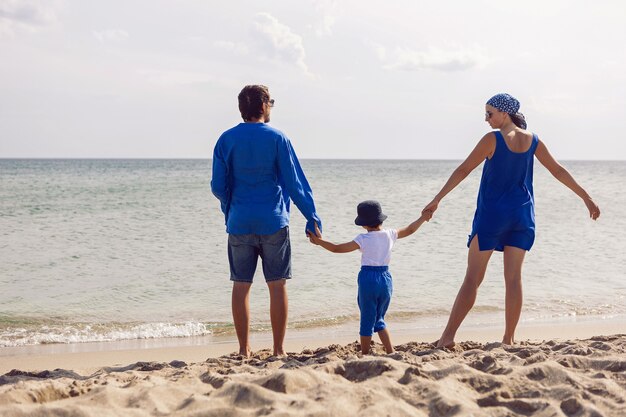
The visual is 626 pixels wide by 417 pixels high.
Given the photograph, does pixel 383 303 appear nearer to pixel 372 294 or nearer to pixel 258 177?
pixel 372 294

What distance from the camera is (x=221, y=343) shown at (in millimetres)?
6699

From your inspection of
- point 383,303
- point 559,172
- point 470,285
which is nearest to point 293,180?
point 383,303

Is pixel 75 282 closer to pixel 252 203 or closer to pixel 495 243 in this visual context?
pixel 252 203

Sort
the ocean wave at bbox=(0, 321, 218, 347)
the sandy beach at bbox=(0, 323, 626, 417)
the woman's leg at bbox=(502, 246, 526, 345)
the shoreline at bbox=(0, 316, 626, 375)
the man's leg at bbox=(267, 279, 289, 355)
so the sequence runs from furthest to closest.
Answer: the ocean wave at bbox=(0, 321, 218, 347) < the shoreline at bbox=(0, 316, 626, 375) < the woman's leg at bbox=(502, 246, 526, 345) < the man's leg at bbox=(267, 279, 289, 355) < the sandy beach at bbox=(0, 323, 626, 417)

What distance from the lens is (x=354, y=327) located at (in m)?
7.57

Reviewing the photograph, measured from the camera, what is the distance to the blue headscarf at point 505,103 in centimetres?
494

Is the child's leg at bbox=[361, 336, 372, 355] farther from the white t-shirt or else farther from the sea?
the sea

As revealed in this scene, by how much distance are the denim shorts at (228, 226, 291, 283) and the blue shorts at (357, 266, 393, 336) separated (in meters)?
0.54

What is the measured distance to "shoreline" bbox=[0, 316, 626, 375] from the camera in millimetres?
5855

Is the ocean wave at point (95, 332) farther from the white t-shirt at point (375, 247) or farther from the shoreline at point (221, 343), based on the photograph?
the white t-shirt at point (375, 247)

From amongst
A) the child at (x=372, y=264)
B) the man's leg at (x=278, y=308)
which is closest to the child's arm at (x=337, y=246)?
the child at (x=372, y=264)

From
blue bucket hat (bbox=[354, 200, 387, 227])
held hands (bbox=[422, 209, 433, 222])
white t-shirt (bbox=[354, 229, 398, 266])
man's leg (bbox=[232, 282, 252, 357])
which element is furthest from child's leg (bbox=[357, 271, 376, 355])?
man's leg (bbox=[232, 282, 252, 357])

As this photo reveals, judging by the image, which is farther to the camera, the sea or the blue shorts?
the sea

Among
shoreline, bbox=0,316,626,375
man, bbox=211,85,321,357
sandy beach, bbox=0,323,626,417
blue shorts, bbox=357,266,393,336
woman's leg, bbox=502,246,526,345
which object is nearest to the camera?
sandy beach, bbox=0,323,626,417
